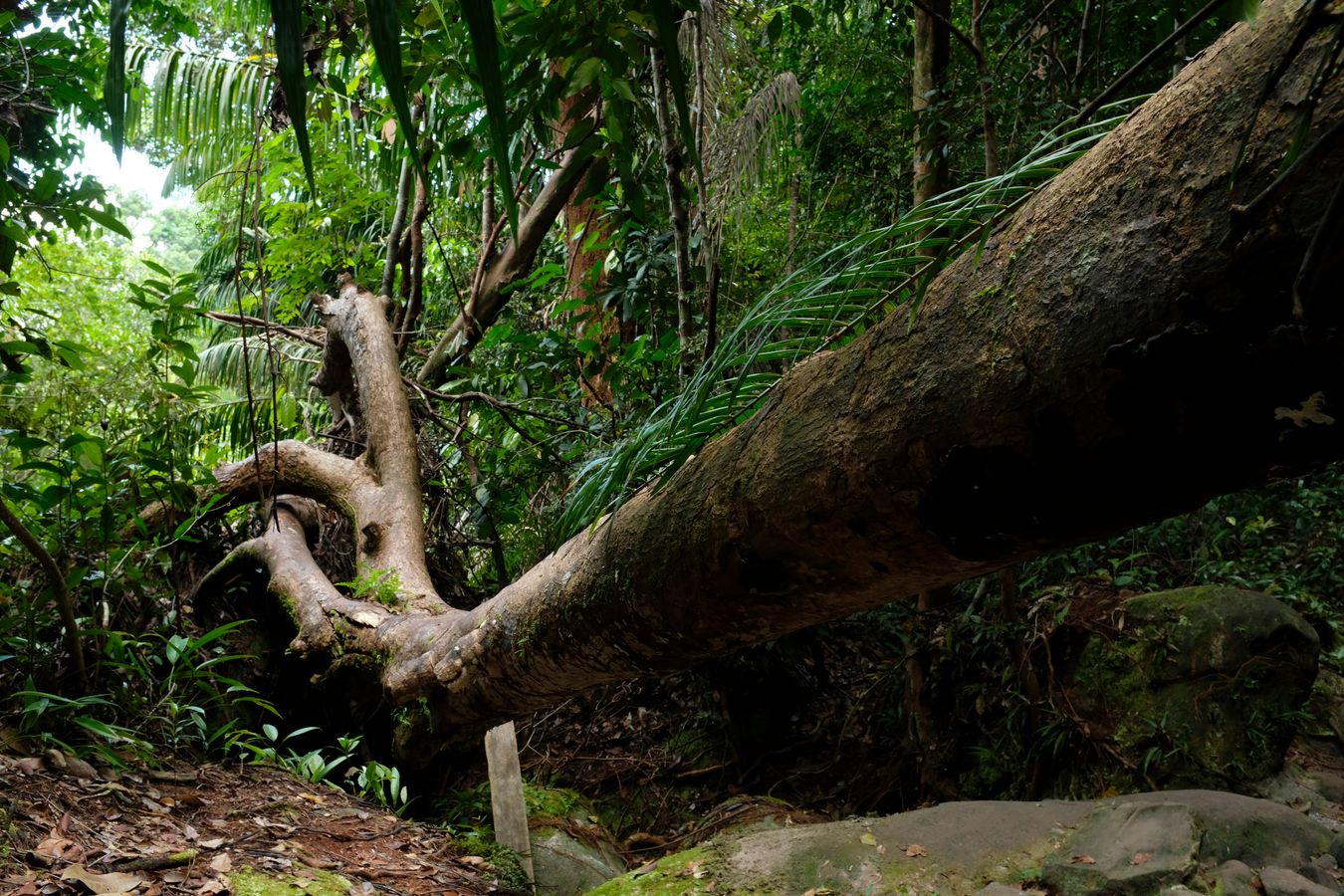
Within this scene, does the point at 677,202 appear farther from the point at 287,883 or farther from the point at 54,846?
the point at 54,846

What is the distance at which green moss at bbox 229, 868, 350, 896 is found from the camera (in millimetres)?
1975

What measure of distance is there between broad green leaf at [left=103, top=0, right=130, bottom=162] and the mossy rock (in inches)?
163

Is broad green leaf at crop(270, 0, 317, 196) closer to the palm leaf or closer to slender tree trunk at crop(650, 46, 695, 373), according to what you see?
the palm leaf

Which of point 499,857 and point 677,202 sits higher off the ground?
point 677,202

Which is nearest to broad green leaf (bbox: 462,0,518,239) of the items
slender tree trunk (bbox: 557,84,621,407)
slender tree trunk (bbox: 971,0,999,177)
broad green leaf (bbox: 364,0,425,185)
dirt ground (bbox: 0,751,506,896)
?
broad green leaf (bbox: 364,0,425,185)

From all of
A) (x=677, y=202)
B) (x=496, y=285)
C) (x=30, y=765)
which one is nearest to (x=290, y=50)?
(x=30, y=765)

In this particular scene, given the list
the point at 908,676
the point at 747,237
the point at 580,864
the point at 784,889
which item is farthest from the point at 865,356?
A: the point at 747,237

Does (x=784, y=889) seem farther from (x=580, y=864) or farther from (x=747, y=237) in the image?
(x=747, y=237)

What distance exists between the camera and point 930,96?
382cm

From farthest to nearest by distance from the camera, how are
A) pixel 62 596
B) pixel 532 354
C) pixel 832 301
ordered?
pixel 532 354 < pixel 62 596 < pixel 832 301

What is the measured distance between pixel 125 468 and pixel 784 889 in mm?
2662

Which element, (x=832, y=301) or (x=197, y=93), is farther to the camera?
(x=197, y=93)

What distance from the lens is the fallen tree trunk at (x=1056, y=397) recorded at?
84 cm

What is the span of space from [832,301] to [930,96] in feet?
9.20
